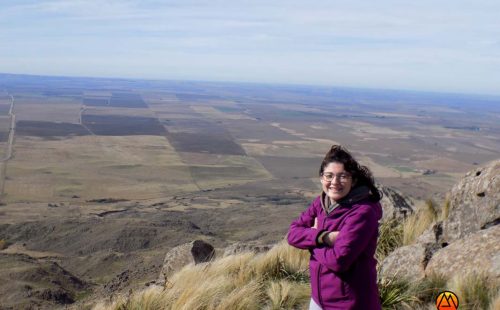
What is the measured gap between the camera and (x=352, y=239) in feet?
10.7

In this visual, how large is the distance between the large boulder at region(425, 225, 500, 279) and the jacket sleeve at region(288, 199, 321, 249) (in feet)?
7.91

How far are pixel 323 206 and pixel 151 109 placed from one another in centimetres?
18358

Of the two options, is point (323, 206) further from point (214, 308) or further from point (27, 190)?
point (27, 190)

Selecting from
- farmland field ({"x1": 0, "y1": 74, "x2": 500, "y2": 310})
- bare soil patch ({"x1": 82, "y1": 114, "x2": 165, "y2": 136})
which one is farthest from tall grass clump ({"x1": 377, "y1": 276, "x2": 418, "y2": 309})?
bare soil patch ({"x1": 82, "y1": 114, "x2": 165, "y2": 136})

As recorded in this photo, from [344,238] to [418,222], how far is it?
567cm

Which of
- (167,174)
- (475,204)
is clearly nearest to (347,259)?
(475,204)

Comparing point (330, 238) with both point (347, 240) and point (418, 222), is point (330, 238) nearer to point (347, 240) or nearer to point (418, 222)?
point (347, 240)

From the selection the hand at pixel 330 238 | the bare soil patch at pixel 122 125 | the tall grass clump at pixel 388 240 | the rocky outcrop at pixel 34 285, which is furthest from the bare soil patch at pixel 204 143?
the hand at pixel 330 238

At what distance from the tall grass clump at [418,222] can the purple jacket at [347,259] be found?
4903mm

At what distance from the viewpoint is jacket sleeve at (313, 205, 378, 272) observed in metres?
3.26

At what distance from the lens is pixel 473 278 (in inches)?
195

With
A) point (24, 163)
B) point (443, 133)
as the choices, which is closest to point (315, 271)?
point (24, 163)

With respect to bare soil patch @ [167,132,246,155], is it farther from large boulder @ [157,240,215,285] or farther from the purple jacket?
the purple jacket

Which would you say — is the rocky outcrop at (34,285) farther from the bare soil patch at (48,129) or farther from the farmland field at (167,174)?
the bare soil patch at (48,129)
